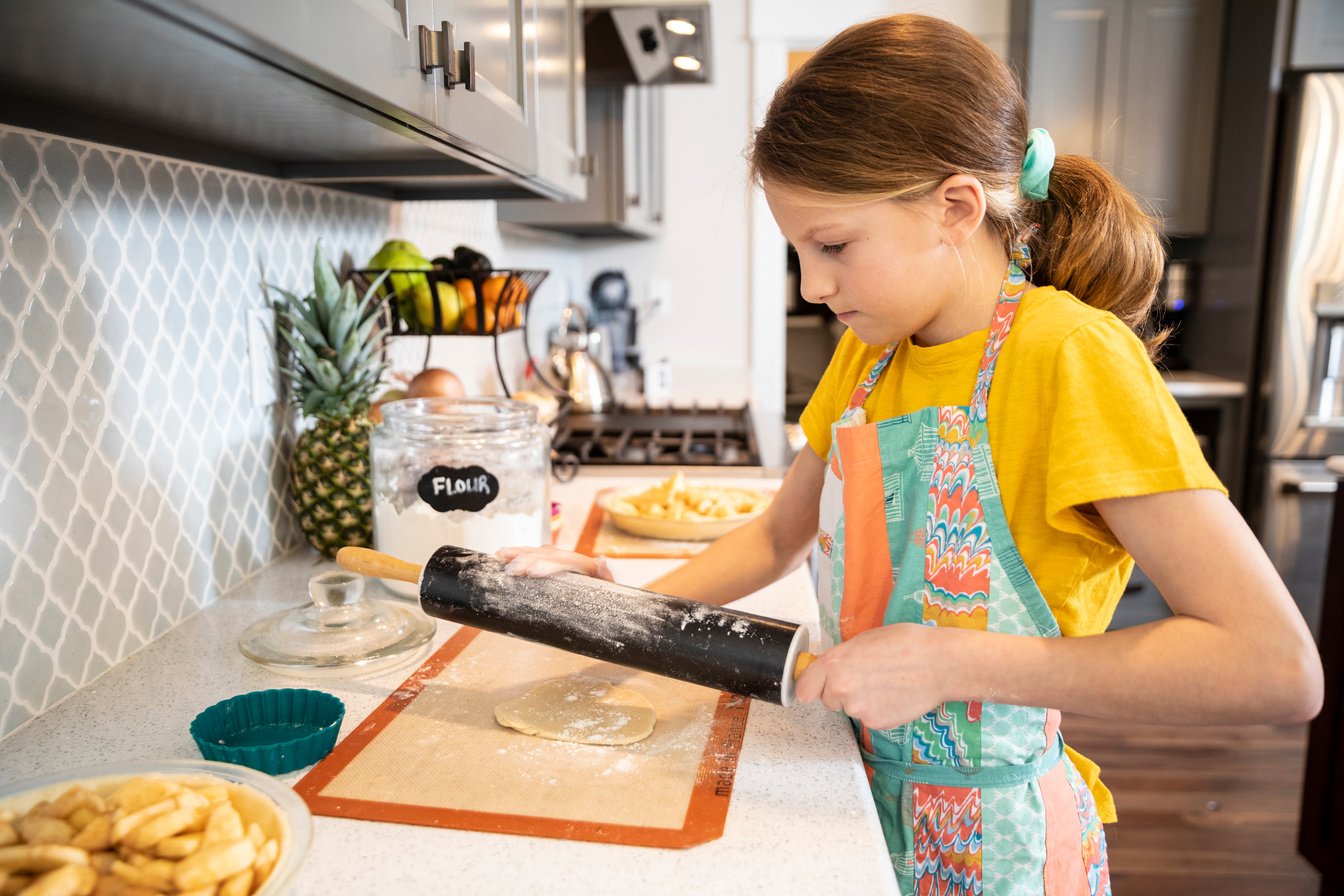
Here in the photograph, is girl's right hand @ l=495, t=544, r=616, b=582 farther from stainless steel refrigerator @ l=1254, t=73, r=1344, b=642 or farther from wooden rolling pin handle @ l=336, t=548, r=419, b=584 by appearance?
stainless steel refrigerator @ l=1254, t=73, r=1344, b=642

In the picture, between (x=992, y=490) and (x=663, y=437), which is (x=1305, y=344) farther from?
(x=992, y=490)

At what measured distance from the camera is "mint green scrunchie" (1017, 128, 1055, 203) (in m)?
0.88

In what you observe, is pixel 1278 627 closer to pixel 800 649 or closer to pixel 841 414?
pixel 800 649

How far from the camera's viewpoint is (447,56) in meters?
0.92

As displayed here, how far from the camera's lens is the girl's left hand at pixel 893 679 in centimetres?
78

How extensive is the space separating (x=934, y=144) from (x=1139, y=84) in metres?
3.15

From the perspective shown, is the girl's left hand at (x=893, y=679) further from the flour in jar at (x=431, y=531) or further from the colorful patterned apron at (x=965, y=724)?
the flour in jar at (x=431, y=531)

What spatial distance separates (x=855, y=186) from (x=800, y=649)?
15.1 inches

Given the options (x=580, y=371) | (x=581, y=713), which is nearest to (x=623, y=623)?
(x=581, y=713)

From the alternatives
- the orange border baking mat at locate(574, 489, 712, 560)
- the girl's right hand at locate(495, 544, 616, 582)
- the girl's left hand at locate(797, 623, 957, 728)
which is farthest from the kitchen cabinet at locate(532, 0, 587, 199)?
the girl's left hand at locate(797, 623, 957, 728)

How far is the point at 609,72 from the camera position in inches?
93.8

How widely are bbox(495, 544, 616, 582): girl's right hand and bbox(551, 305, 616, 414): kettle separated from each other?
1.89 metres

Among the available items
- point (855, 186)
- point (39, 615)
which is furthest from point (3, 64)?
point (855, 186)

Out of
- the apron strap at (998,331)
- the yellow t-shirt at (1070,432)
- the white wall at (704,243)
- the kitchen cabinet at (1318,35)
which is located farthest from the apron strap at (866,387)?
the kitchen cabinet at (1318,35)
